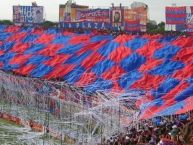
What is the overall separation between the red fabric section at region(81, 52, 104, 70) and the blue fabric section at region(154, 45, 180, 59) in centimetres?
408

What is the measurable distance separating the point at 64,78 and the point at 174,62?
23.3 ft

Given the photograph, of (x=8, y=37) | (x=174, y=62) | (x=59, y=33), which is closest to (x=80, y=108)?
(x=174, y=62)

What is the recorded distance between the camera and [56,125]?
2898cm

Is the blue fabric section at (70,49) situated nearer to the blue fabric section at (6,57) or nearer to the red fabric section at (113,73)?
the blue fabric section at (6,57)

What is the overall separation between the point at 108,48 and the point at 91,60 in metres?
2.12

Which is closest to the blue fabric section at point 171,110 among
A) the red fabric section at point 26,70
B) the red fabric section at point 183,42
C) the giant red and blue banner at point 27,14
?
the red fabric section at point 183,42

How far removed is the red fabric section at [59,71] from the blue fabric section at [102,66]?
1.94m

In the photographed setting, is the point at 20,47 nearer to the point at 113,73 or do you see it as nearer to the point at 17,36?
the point at 17,36

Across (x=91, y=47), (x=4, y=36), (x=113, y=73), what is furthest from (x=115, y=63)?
(x=4, y=36)

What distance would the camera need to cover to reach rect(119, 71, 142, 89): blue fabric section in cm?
2976

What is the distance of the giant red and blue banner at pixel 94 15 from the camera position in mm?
55406

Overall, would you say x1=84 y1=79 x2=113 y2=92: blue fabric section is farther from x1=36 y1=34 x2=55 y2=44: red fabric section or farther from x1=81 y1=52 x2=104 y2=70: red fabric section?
x1=36 y1=34 x2=55 y2=44: red fabric section

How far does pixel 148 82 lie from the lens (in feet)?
96.2

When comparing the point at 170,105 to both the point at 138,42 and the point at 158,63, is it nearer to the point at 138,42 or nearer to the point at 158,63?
the point at 158,63
